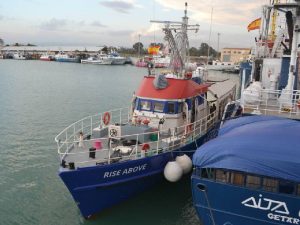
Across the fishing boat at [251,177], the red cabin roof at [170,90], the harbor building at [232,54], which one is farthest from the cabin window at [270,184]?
the harbor building at [232,54]

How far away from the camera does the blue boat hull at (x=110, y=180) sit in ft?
40.2

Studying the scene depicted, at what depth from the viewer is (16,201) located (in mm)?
14641

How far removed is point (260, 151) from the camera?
9.77 metres

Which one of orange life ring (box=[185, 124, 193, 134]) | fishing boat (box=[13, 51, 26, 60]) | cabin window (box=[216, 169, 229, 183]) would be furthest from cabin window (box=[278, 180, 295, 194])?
fishing boat (box=[13, 51, 26, 60])

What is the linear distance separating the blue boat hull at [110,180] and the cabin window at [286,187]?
5.33m

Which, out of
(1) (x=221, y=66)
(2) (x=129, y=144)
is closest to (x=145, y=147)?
(2) (x=129, y=144)

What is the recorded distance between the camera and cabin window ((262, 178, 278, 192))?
10.1 meters

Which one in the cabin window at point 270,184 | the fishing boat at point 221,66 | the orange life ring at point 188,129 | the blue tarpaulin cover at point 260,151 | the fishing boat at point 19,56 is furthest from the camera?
the fishing boat at point 19,56

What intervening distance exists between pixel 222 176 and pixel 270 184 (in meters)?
1.48

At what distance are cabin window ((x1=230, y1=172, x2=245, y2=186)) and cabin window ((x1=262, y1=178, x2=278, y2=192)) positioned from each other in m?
0.62

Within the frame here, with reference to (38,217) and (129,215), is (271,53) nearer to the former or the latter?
(129,215)

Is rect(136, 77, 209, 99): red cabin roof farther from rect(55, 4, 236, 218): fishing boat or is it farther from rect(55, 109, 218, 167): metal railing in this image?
rect(55, 109, 218, 167): metal railing

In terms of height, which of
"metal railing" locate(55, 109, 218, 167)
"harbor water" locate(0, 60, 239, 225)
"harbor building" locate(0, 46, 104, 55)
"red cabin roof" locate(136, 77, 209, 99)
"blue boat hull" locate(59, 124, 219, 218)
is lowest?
"harbor water" locate(0, 60, 239, 225)

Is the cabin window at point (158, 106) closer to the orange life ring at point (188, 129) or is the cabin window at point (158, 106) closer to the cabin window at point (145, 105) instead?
the cabin window at point (145, 105)
